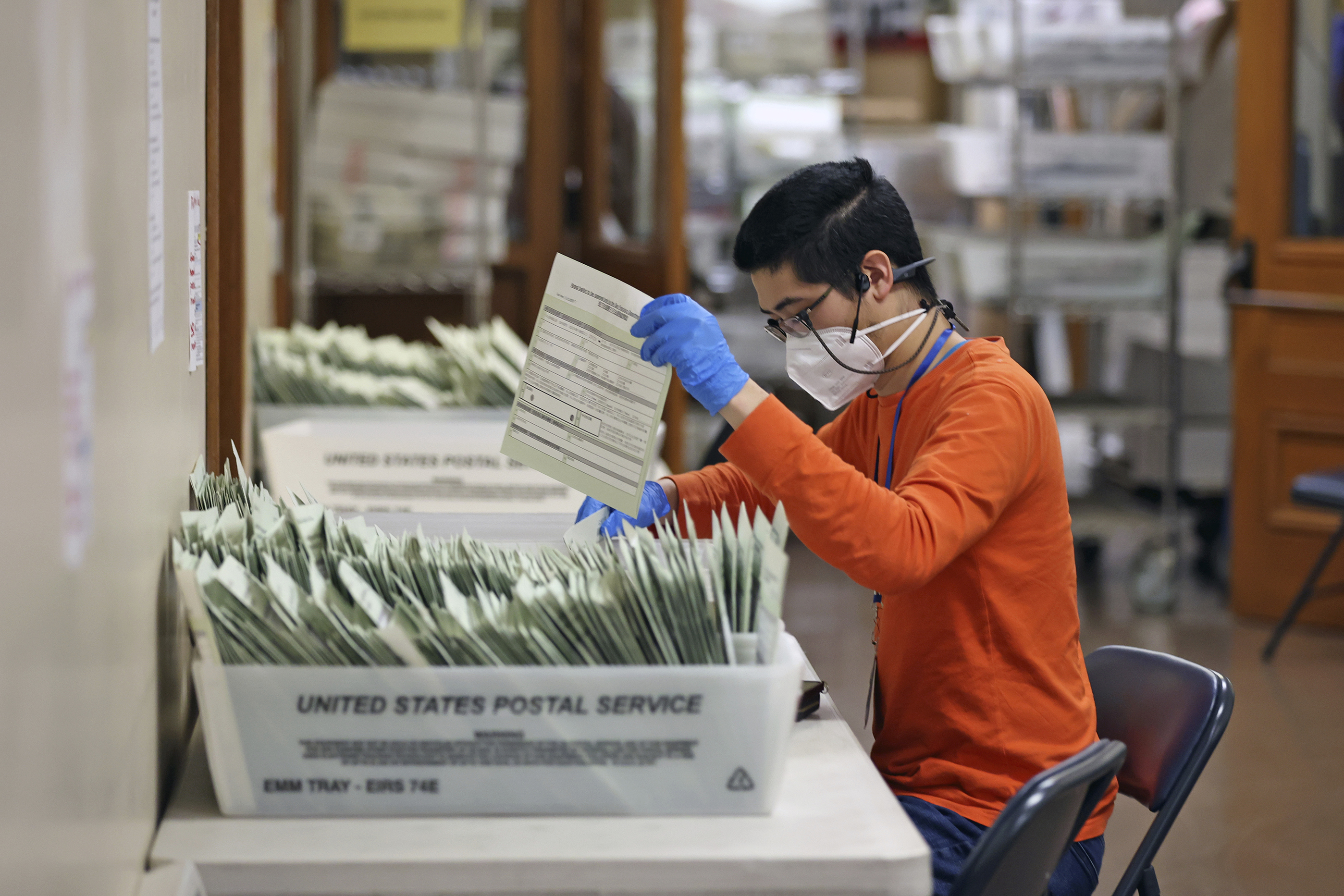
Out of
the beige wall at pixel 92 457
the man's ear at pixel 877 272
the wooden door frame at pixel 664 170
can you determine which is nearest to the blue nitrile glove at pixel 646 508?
the man's ear at pixel 877 272

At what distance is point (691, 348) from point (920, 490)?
0.25 meters

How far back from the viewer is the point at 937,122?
22.1ft

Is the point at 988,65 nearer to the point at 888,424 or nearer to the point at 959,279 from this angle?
the point at 959,279

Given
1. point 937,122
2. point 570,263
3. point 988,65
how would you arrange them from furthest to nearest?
1. point 937,122
2. point 988,65
3. point 570,263

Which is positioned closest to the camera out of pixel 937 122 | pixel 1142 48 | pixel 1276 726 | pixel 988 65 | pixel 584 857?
pixel 584 857

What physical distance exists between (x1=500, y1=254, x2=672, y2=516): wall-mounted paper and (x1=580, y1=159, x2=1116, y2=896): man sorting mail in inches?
1.2

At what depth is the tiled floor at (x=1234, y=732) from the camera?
8.04 ft

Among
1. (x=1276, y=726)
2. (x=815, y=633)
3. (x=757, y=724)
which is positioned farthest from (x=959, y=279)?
(x=757, y=724)

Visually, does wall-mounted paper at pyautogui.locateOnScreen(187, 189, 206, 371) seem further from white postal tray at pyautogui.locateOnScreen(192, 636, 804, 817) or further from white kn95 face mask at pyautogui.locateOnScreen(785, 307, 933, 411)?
white kn95 face mask at pyautogui.locateOnScreen(785, 307, 933, 411)

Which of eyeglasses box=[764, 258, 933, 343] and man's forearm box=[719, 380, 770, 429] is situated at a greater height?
eyeglasses box=[764, 258, 933, 343]

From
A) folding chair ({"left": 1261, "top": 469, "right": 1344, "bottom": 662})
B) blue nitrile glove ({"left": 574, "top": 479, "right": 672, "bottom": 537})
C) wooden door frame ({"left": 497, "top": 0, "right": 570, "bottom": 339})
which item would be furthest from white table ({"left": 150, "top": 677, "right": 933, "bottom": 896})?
wooden door frame ({"left": 497, "top": 0, "right": 570, "bottom": 339})

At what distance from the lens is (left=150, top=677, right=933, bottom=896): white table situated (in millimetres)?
884

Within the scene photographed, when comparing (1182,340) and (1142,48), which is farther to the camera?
(1182,340)

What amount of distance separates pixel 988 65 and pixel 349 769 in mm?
4219
